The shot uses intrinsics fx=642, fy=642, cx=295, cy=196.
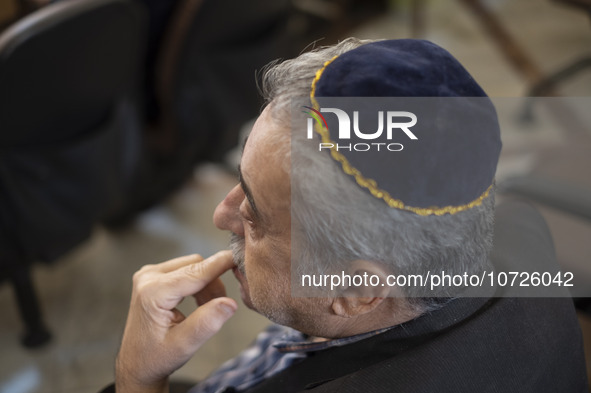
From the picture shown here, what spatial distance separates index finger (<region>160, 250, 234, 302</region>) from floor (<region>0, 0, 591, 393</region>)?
22 centimetres

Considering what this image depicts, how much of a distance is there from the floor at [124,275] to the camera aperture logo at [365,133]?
0.57 m

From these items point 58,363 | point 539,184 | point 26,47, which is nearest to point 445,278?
point 539,184

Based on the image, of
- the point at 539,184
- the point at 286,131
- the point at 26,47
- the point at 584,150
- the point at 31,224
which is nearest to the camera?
the point at 286,131

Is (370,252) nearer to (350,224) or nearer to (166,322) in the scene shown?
(350,224)

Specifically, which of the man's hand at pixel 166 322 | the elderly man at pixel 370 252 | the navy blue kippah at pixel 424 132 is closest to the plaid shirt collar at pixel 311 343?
the elderly man at pixel 370 252

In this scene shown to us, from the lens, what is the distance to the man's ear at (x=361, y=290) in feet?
2.34

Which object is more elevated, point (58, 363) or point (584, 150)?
point (584, 150)

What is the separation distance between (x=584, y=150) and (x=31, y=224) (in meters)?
1.41

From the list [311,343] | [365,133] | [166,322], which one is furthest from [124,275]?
[365,133]

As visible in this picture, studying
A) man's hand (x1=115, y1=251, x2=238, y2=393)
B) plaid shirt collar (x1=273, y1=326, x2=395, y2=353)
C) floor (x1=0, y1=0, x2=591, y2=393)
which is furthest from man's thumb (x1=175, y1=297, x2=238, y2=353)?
floor (x1=0, y1=0, x2=591, y2=393)

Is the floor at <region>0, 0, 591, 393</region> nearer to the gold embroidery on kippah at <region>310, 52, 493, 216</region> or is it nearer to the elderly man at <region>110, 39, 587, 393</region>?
the elderly man at <region>110, 39, 587, 393</region>

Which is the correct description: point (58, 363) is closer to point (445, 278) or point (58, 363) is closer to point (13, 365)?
point (13, 365)

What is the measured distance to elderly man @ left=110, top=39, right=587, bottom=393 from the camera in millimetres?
657

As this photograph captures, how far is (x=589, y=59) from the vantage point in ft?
8.82
